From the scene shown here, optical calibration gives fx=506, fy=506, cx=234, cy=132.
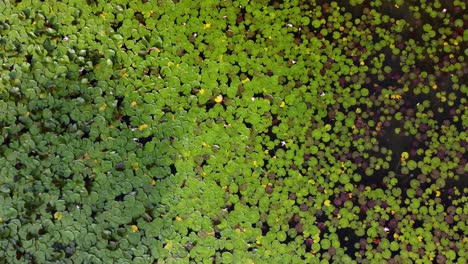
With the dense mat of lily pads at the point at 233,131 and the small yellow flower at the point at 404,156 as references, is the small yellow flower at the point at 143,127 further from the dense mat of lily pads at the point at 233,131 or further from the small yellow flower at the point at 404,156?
the small yellow flower at the point at 404,156

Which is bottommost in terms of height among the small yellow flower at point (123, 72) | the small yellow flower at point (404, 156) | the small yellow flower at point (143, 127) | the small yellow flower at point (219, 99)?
the small yellow flower at point (404, 156)

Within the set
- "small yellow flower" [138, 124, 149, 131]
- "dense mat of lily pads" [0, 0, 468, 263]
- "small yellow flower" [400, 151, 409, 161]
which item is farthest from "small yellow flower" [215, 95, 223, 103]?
"small yellow flower" [400, 151, 409, 161]

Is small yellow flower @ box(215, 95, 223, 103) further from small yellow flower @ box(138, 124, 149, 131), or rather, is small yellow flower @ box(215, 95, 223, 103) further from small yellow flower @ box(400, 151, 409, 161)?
small yellow flower @ box(400, 151, 409, 161)

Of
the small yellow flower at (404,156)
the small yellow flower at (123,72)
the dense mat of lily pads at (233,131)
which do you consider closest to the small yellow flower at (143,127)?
the dense mat of lily pads at (233,131)

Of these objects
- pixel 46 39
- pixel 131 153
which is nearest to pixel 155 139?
pixel 131 153

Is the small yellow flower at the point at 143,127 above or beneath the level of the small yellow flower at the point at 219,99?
beneath

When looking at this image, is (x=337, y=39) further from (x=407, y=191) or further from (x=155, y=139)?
(x=155, y=139)

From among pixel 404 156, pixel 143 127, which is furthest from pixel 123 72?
pixel 404 156

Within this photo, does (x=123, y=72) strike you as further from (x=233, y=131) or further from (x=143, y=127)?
(x=233, y=131)
